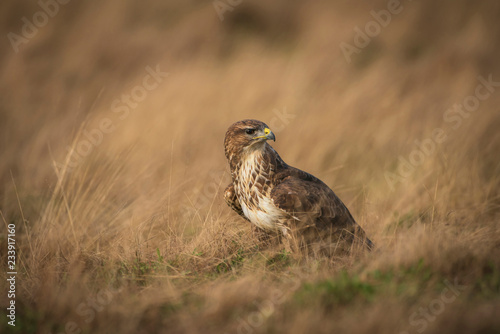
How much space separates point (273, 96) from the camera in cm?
Answer: 757

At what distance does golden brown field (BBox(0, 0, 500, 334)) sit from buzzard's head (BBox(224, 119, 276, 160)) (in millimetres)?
711

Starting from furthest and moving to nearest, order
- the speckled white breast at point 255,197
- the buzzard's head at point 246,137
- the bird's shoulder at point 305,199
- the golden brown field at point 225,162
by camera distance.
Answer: the buzzard's head at point 246,137
the speckled white breast at point 255,197
the bird's shoulder at point 305,199
the golden brown field at point 225,162

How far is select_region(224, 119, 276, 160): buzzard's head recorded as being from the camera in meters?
4.19


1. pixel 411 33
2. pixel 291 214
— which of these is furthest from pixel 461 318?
pixel 411 33

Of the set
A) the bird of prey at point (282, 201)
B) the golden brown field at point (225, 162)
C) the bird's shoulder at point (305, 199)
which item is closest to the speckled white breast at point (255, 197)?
the bird of prey at point (282, 201)

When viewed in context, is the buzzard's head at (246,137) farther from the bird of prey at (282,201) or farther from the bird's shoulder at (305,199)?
the bird's shoulder at (305,199)

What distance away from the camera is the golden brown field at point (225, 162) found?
10.4ft

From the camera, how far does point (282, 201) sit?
12.8 ft

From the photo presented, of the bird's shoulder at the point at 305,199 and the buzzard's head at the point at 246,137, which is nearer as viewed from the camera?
the bird's shoulder at the point at 305,199

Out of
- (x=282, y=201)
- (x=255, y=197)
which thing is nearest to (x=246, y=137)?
(x=255, y=197)

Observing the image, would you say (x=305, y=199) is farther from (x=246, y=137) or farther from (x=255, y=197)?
(x=246, y=137)

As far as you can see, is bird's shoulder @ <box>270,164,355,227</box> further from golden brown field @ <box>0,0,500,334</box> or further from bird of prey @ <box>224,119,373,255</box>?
golden brown field @ <box>0,0,500,334</box>

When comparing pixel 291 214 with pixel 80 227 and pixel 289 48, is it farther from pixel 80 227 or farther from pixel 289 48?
pixel 289 48

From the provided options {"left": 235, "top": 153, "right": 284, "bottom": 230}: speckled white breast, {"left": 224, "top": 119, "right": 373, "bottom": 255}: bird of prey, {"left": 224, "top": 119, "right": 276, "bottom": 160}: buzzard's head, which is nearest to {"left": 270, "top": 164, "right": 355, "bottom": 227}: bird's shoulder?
{"left": 224, "top": 119, "right": 373, "bottom": 255}: bird of prey
